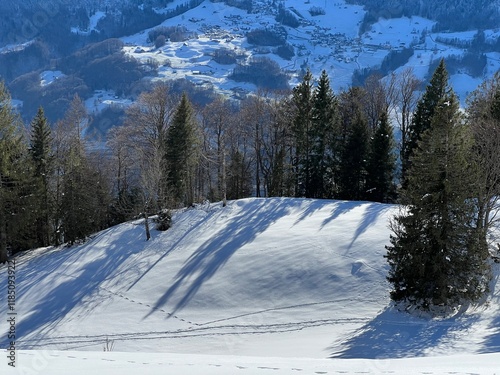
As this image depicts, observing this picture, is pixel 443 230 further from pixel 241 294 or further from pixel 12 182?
pixel 12 182

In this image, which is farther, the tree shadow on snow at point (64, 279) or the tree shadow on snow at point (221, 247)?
the tree shadow on snow at point (221, 247)

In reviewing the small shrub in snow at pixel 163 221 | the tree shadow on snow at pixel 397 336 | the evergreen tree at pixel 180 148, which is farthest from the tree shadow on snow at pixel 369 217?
the evergreen tree at pixel 180 148

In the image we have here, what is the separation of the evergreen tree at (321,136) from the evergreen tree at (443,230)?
2209 cm

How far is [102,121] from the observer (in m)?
193

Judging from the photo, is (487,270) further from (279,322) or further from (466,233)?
(279,322)

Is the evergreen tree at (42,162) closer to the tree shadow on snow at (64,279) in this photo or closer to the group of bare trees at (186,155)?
the group of bare trees at (186,155)

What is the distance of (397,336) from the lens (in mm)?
14500

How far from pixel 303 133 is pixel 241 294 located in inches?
855

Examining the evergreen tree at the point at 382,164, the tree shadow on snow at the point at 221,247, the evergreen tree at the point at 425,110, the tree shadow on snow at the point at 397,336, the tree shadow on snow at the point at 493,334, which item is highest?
the evergreen tree at the point at 425,110

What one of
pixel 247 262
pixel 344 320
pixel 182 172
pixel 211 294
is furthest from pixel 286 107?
pixel 344 320

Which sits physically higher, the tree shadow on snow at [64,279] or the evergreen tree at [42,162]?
the evergreen tree at [42,162]

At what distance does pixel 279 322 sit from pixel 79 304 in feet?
36.2

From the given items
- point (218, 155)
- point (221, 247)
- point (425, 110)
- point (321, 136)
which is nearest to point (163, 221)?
point (221, 247)

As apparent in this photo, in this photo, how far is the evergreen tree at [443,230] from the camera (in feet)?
51.7
